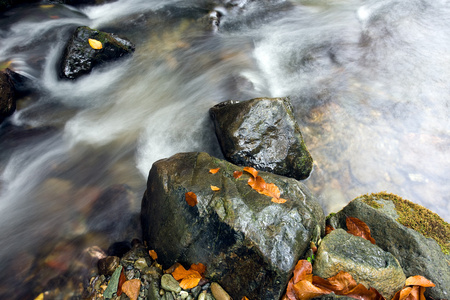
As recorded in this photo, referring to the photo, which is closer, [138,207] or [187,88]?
[138,207]

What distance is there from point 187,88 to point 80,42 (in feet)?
8.58

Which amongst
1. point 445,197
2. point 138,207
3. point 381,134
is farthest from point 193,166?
point 445,197

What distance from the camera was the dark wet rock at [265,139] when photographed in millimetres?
5043

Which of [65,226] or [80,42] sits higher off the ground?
[80,42]

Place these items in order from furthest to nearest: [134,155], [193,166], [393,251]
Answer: [134,155] < [193,166] < [393,251]

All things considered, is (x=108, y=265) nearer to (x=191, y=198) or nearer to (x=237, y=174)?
(x=191, y=198)

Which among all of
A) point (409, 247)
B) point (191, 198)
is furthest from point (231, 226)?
point (409, 247)

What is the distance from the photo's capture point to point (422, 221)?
450 centimetres

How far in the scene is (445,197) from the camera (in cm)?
547

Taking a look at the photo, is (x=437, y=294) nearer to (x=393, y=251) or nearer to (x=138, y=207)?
(x=393, y=251)

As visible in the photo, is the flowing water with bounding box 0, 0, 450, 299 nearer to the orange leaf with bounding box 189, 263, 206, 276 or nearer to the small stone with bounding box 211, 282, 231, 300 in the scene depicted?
the orange leaf with bounding box 189, 263, 206, 276

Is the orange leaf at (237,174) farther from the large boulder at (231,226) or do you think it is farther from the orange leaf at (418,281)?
the orange leaf at (418,281)

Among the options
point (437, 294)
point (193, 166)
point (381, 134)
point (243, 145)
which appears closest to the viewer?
point (437, 294)

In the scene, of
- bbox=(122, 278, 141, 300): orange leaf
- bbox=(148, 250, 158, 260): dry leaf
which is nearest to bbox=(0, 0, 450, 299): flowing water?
bbox=(148, 250, 158, 260): dry leaf
